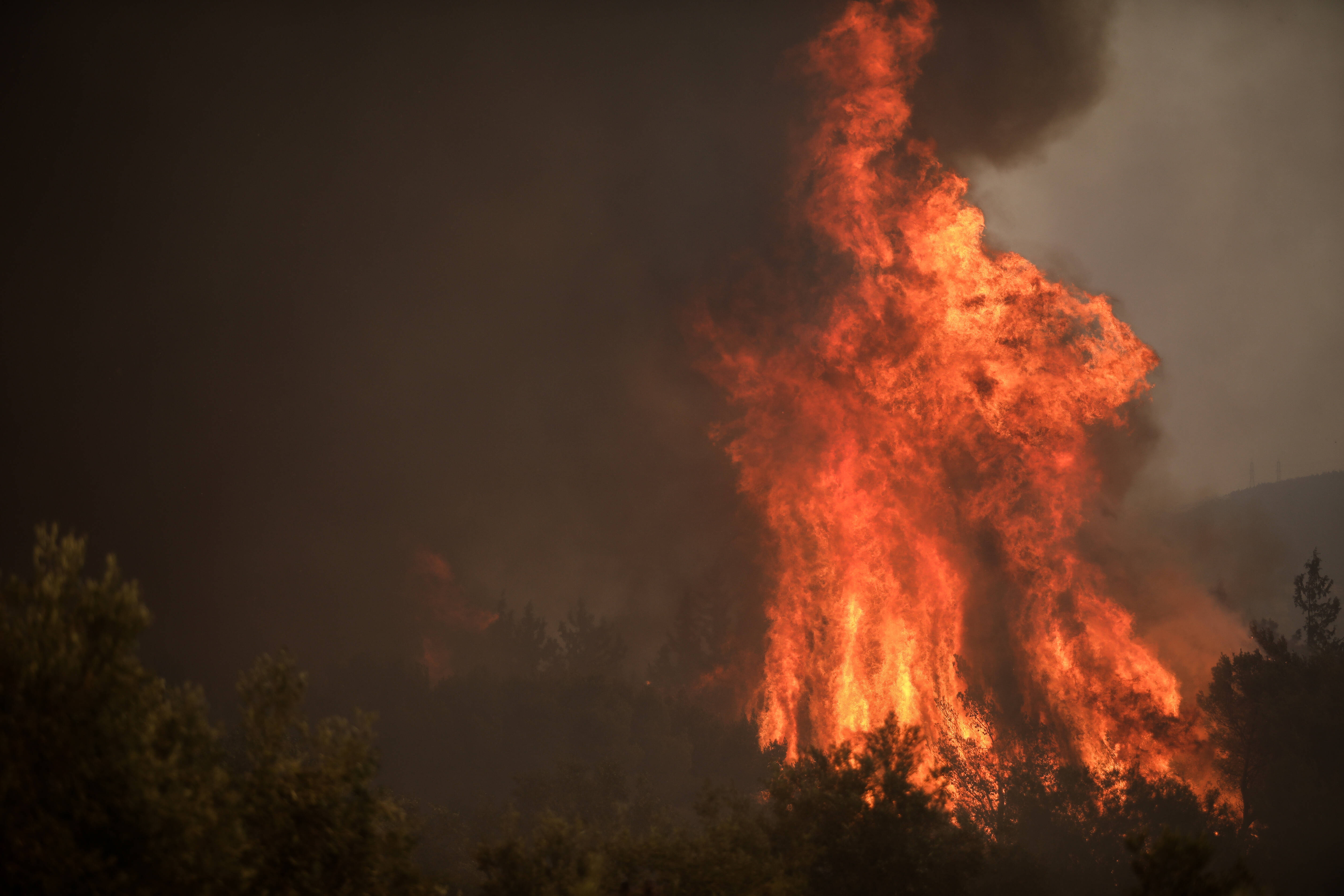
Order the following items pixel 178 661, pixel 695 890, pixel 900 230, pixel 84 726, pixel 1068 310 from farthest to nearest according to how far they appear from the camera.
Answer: pixel 178 661, pixel 900 230, pixel 1068 310, pixel 695 890, pixel 84 726

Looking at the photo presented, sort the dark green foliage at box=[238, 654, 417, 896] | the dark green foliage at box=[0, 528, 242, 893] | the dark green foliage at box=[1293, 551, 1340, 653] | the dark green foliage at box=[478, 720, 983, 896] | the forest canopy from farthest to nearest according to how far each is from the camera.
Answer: the dark green foliage at box=[1293, 551, 1340, 653] < the dark green foliage at box=[478, 720, 983, 896] < the dark green foliage at box=[238, 654, 417, 896] < the forest canopy < the dark green foliage at box=[0, 528, 242, 893]

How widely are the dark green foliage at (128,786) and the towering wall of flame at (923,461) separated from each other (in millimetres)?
42292

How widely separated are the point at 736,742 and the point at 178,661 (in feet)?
Result: 224

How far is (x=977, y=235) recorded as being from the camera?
5500cm

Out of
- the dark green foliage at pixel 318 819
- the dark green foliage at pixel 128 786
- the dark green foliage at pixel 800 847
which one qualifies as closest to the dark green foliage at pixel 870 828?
the dark green foliage at pixel 800 847

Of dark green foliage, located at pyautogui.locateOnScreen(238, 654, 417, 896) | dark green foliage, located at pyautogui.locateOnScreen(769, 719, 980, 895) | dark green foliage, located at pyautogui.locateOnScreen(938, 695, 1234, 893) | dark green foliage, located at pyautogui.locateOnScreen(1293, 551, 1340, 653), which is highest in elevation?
dark green foliage, located at pyautogui.locateOnScreen(1293, 551, 1340, 653)

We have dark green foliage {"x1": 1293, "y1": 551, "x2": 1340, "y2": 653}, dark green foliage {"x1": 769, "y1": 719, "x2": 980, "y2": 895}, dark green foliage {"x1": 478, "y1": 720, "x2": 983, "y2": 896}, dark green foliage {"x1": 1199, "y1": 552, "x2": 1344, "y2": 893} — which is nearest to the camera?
dark green foliage {"x1": 478, "y1": 720, "x2": 983, "y2": 896}

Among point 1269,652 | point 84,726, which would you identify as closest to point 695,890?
point 84,726

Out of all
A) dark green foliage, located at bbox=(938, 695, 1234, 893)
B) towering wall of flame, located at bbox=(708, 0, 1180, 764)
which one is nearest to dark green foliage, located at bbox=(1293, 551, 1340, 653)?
towering wall of flame, located at bbox=(708, 0, 1180, 764)

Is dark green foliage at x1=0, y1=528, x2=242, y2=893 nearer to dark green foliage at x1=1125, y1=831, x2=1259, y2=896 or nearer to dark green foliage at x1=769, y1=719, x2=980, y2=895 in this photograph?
dark green foliage at x1=769, y1=719, x2=980, y2=895

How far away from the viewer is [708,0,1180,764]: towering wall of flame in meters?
50.8

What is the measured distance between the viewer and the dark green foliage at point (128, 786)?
45.9 feet

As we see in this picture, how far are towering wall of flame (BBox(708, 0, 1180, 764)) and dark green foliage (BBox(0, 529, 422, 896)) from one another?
42292mm

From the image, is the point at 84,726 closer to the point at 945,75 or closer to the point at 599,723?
the point at 599,723
